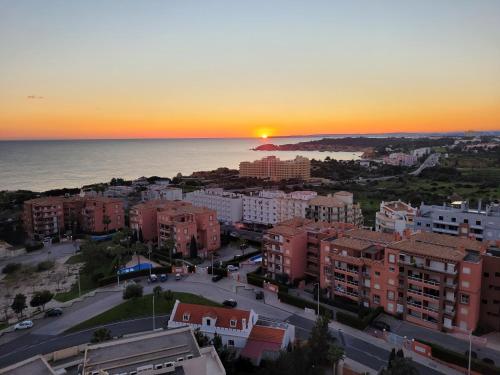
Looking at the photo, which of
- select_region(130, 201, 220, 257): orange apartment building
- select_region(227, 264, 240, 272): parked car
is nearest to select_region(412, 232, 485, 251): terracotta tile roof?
select_region(227, 264, 240, 272): parked car

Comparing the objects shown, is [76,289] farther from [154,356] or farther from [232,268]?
[154,356]

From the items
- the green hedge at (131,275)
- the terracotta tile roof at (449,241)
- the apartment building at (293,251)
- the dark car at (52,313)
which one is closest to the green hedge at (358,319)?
the terracotta tile roof at (449,241)

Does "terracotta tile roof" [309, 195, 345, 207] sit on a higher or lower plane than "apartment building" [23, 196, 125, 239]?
higher

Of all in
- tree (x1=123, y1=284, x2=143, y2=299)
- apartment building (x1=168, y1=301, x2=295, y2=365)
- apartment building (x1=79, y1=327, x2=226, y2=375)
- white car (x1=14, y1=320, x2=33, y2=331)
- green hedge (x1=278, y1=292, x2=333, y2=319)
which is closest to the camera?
apartment building (x1=79, y1=327, x2=226, y2=375)

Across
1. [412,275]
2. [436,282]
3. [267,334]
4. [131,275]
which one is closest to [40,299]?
[131,275]

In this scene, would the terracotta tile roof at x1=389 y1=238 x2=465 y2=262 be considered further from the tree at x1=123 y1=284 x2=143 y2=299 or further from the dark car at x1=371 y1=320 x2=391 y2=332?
the tree at x1=123 y1=284 x2=143 y2=299

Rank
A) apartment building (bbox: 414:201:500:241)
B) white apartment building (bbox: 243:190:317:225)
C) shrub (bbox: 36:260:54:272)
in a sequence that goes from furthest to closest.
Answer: white apartment building (bbox: 243:190:317:225)
shrub (bbox: 36:260:54:272)
apartment building (bbox: 414:201:500:241)

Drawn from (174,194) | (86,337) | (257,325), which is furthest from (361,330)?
(174,194)

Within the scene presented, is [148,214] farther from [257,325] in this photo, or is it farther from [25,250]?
[257,325]
